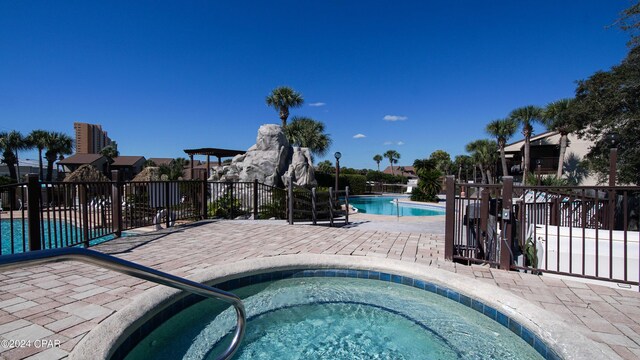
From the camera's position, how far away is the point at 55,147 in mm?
31672

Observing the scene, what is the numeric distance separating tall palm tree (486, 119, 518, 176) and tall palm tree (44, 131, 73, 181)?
46.6 m

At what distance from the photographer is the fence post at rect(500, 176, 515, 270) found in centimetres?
376

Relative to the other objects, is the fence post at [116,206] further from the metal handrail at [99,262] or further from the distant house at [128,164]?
the distant house at [128,164]

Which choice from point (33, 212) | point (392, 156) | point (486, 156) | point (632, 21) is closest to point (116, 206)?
point (33, 212)

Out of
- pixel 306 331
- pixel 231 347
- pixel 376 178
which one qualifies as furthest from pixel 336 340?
pixel 376 178

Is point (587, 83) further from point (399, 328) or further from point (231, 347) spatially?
point (231, 347)

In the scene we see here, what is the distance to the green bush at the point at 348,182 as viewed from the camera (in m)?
25.5

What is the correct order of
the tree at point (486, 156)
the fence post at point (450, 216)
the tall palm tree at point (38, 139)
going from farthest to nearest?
→ the tree at point (486, 156)
the tall palm tree at point (38, 139)
the fence post at point (450, 216)

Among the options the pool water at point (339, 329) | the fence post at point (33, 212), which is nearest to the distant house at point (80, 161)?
the fence post at point (33, 212)

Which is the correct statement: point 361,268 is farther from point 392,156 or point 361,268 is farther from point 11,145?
point 392,156

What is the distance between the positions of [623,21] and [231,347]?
47.1ft

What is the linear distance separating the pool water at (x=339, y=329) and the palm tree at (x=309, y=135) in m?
22.3

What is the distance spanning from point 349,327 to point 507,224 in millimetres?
2588

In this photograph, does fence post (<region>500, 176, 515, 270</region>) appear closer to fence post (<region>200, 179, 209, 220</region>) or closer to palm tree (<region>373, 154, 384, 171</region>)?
fence post (<region>200, 179, 209, 220</region>)
